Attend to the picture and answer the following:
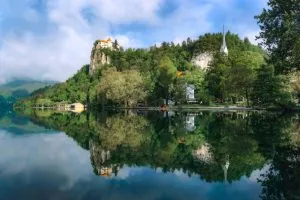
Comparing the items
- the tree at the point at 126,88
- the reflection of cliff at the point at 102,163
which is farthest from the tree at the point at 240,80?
the reflection of cliff at the point at 102,163

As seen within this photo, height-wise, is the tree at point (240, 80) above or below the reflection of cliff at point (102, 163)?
above

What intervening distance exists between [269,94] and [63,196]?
6735cm

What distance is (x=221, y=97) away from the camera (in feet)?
374

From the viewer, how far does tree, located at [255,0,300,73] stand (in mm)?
33772

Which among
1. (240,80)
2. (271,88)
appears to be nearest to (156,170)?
(271,88)

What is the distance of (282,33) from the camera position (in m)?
35.4

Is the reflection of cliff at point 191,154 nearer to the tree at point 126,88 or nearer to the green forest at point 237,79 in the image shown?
the green forest at point 237,79

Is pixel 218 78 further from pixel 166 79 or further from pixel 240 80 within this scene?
Answer: pixel 166 79

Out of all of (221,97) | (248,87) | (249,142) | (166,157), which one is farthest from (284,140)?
(221,97)

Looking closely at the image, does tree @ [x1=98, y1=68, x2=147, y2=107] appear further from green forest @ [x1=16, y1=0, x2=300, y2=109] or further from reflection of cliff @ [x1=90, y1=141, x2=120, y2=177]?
reflection of cliff @ [x1=90, y1=141, x2=120, y2=177]

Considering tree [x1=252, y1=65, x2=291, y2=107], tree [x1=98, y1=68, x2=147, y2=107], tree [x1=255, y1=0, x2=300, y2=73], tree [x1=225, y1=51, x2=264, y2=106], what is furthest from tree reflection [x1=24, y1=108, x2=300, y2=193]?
tree [x1=98, y1=68, x2=147, y2=107]

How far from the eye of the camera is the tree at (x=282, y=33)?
1330 inches

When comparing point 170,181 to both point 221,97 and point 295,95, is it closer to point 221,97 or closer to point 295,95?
point 295,95

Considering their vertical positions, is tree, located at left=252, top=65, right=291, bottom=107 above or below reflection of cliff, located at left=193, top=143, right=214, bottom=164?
above
